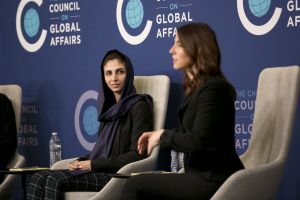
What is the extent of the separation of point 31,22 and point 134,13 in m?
1.31

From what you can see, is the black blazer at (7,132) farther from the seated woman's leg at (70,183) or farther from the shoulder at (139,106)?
the shoulder at (139,106)

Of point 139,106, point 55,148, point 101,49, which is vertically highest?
point 101,49

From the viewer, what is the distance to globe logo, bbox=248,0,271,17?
4715 millimetres

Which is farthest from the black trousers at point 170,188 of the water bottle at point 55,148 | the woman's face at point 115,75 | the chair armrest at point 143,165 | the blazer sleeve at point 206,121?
the water bottle at point 55,148

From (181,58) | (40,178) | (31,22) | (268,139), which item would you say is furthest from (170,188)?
(31,22)

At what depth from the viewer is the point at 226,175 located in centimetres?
368

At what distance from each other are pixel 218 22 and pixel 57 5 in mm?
1885

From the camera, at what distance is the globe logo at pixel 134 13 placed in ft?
18.4

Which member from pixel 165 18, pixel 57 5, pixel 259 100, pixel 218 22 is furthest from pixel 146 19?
pixel 259 100

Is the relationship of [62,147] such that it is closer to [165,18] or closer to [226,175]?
[165,18]

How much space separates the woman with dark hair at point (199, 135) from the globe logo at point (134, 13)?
1.87 meters

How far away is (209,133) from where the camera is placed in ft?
11.6

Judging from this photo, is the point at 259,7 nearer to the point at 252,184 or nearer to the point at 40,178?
the point at 252,184

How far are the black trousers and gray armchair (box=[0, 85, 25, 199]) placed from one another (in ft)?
7.04
